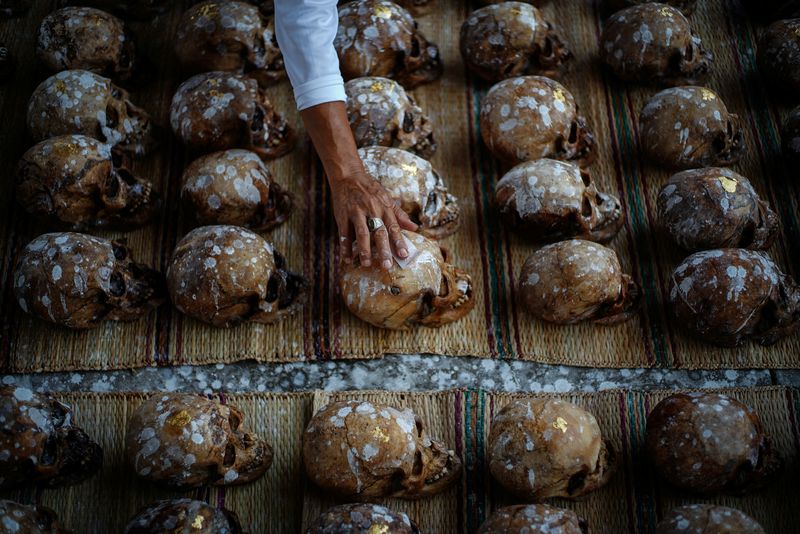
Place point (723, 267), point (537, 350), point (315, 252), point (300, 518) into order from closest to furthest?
1. point (300, 518)
2. point (723, 267)
3. point (537, 350)
4. point (315, 252)

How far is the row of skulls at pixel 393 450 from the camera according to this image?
1.99 m

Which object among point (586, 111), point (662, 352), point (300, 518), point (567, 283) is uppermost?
point (586, 111)

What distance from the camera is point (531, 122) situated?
2.62 m

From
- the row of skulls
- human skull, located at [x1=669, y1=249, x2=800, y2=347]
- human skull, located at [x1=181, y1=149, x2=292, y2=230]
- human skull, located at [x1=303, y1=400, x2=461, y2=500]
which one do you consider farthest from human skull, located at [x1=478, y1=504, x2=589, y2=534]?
human skull, located at [x1=181, y1=149, x2=292, y2=230]

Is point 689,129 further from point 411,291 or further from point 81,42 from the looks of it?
point 81,42

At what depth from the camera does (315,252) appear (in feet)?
8.60

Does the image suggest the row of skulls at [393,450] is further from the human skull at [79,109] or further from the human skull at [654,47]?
the human skull at [654,47]

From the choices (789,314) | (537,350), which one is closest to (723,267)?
(789,314)

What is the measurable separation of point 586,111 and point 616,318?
0.92 meters

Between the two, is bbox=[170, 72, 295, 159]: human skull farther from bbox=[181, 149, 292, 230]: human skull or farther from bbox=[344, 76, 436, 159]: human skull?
bbox=[344, 76, 436, 159]: human skull

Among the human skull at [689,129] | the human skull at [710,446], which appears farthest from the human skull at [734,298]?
the human skull at [689,129]

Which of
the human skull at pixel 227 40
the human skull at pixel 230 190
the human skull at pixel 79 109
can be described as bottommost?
the human skull at pixel 230 190

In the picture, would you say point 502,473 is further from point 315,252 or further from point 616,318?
point 315,252

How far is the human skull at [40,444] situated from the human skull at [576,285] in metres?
1.36
